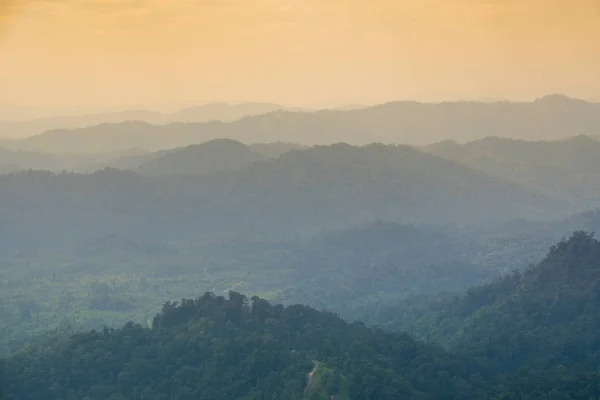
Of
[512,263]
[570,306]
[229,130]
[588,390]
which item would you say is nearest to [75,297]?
[512,263]

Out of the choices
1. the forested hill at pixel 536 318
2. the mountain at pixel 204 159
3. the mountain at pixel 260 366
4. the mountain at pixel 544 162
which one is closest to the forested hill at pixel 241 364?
the mountain at pixel 260 366

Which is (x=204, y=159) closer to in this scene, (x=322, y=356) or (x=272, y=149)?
(x=272, y=149)

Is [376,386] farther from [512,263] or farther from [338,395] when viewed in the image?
[512,263]

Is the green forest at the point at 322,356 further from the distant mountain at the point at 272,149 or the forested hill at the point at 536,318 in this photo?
the distant mountain at the point at 272,149

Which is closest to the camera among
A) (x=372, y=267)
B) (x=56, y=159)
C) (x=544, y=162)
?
(x=372, y=267)

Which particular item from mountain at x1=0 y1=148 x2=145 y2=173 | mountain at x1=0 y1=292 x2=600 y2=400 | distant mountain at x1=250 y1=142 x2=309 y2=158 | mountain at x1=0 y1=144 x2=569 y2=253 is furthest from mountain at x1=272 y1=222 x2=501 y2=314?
mountain at x1=0 y1=148 x2=145 y2=173

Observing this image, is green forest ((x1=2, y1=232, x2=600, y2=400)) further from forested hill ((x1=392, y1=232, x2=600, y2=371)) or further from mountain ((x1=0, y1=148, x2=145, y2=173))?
mountain ((x1=0, y1=148, x2=145, y2=173))

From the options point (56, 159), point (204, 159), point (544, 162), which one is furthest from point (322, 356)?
point (56, 159)
